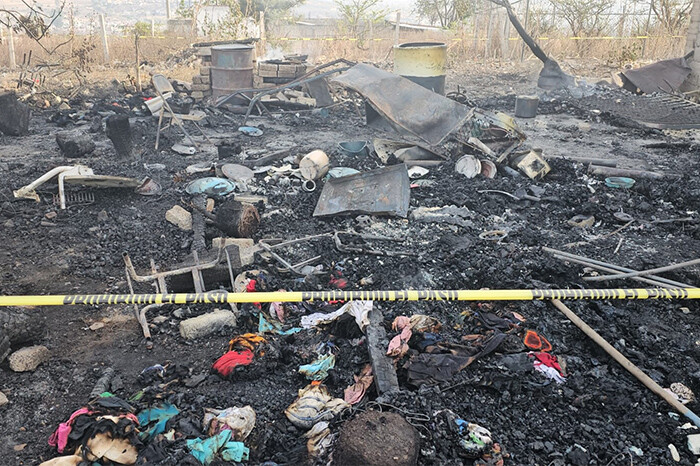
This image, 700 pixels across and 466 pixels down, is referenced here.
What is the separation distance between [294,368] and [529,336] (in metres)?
1.81

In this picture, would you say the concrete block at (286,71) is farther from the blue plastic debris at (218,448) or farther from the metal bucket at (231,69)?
the blue plastic debris at (218,448)

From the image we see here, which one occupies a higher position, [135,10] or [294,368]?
[135,10]

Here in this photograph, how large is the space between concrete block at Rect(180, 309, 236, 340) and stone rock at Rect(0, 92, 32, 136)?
8890 millimetres

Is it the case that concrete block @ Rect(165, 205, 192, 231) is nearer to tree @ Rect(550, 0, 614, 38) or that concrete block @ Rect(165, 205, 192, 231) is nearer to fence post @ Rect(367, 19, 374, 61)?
fence post @ Rect(367, 19, 374, 61)

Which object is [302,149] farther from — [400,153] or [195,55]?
[195,55]

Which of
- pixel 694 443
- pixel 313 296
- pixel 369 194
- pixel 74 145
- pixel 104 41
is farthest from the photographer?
pixel 104 41

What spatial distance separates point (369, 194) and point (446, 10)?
73.2 feet

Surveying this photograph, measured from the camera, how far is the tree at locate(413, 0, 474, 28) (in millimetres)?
23156

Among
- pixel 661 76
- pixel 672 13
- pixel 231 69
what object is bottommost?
pixel 661 76

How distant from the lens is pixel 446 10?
84.6 ft

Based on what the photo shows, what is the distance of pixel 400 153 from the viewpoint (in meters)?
8.66

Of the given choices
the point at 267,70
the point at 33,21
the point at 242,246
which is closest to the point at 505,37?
the point at 267,70

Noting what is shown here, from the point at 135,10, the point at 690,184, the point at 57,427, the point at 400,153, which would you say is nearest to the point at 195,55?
the point at 400,153

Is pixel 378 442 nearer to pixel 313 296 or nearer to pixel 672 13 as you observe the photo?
pixel 313 296
